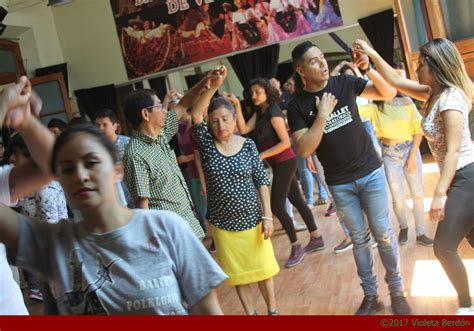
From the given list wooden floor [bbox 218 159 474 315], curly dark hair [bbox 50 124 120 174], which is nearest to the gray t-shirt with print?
curly dark hair [bbox 50 124 120 174]

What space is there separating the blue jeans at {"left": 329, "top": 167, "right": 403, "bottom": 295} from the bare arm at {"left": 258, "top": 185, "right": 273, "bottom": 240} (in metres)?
0.31

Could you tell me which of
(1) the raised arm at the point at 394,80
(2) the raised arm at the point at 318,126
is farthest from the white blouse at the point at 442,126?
(2) the raised arm at the point at 318,126

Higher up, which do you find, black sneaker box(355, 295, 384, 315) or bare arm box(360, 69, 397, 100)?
bare arm box(360, 69, 397, 100)

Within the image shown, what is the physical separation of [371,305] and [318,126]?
2.88ft

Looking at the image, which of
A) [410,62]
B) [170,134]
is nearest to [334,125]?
[170,134]

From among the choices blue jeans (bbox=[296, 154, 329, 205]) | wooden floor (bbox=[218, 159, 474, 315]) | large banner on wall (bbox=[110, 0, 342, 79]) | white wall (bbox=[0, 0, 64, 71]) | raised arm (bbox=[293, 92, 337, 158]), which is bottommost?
wooden floor (bbox=[218, 159, 474, 315])

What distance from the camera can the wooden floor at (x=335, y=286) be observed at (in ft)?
7.98

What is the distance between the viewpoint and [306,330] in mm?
708

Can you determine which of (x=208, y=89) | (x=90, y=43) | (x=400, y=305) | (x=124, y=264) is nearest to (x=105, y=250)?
(x=124, y=264)

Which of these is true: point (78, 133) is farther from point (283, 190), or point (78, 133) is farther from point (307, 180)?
point (307, 180)

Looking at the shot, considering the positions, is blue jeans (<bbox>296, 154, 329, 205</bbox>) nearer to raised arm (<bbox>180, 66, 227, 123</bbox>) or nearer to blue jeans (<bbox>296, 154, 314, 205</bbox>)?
blue jeans (<bbox>296, 154, 314, 205</bbox>)

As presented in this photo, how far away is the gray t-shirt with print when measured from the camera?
829 millimetres

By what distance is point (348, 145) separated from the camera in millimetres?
2201

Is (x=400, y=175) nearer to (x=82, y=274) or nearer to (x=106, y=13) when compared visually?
(x=82, y=274)
